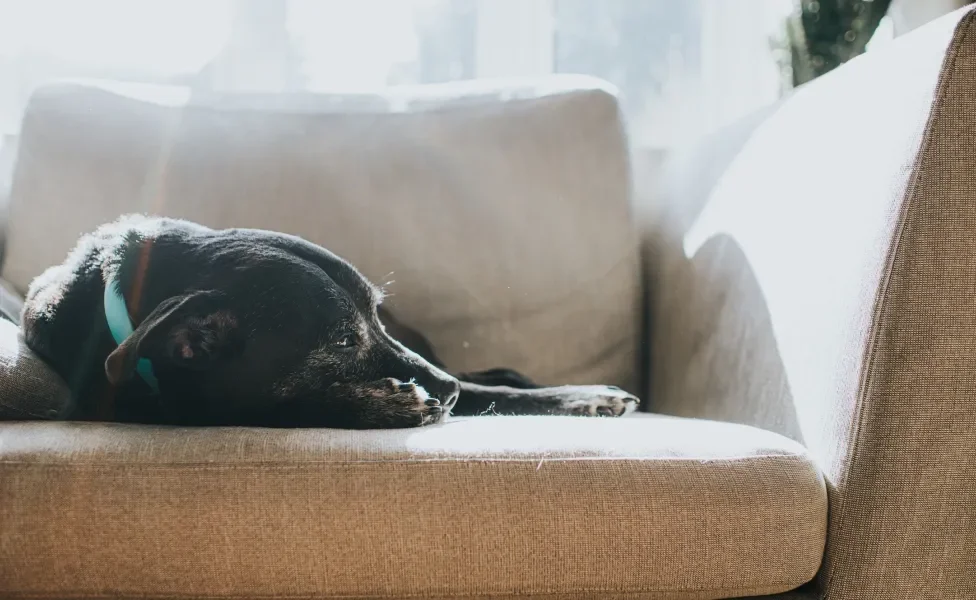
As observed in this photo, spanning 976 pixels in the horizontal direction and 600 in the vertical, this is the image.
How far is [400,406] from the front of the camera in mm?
1295

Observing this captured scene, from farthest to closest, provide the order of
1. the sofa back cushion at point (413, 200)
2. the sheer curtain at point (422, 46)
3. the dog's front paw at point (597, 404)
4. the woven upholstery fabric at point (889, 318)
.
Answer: the sheer curtain at point (422, 46) → the sofa back cushion at point (413, 200) → the dog's front paw at point (597, 404) → the woven upholstery fabric at point (889, 318)

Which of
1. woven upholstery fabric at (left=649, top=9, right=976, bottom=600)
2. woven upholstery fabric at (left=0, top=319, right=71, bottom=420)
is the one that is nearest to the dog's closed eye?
woven upholstery fabric at (left=0, top=319, right=71, bottom=420)

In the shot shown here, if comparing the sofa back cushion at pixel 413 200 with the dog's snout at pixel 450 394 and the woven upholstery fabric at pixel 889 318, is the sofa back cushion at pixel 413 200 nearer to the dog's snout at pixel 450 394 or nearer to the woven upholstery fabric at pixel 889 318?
the dog's snout at pixel 450 394

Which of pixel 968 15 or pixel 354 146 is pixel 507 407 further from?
pixel 968 15

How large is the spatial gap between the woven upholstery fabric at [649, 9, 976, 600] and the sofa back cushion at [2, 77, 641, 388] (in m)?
0.59

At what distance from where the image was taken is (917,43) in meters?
1.20

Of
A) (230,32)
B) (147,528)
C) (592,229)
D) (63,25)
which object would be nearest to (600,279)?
(592,229)

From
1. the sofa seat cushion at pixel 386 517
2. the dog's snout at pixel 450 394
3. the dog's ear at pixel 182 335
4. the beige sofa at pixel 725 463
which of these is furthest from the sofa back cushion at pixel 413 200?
the sofa seat cushion at pixel 386 517

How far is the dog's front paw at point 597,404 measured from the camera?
5.22ft

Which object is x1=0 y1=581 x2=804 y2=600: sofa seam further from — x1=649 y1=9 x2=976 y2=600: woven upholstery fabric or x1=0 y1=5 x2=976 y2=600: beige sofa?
x1=649 y1=9 x2=976 y2=600: woven upholstery fabric

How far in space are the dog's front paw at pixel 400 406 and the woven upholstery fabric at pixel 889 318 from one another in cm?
56

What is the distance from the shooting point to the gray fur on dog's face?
4.06 ft

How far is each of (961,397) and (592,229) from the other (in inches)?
39.6

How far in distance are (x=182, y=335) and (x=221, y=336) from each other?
6cm
